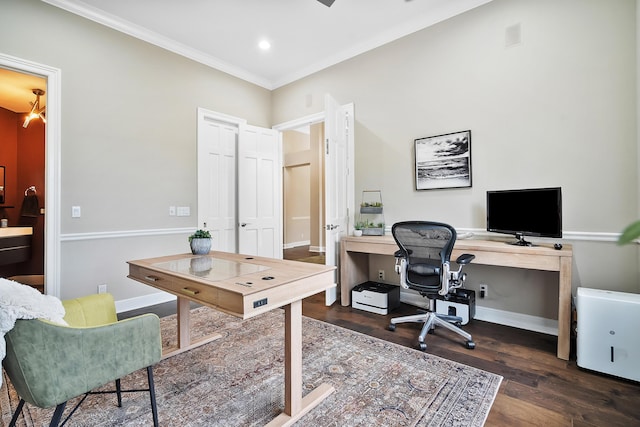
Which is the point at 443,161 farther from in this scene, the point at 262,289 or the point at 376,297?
the point at 262,289

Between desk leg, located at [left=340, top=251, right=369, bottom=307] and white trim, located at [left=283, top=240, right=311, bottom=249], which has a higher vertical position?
desk leg, located at [left=340, top=251, right=369, bottom=307]

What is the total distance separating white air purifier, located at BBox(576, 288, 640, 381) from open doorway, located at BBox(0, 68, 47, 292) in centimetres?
583

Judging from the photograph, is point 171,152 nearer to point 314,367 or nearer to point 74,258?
point 74,258

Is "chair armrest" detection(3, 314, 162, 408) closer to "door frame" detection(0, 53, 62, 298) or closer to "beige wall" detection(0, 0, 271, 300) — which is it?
"door frame" detection(0, 53, 62, 298)

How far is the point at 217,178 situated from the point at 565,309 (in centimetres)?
402

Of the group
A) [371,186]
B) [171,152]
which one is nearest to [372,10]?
[371,186]

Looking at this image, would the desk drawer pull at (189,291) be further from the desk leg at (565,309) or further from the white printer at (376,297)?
the desk leg at (565,309)

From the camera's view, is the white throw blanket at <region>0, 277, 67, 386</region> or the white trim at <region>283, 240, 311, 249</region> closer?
the white throw blanket at <region>0, 277, 67, 386</region>

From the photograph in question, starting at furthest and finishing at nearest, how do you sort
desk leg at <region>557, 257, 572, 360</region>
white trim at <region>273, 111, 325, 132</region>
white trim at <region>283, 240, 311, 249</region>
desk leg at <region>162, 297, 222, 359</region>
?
white trim at <region>283, 240, 311, 249</region> < white trim at <region>273, 111, 325, 132</region> < desk leg at <region>162, 297, 222, 359</region> < desk leg at <region>557, 257, 572, 360</region>

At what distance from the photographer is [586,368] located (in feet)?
6.93

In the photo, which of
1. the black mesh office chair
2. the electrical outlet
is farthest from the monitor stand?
the electrical outlet

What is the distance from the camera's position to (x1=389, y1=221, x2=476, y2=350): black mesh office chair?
8.20ft

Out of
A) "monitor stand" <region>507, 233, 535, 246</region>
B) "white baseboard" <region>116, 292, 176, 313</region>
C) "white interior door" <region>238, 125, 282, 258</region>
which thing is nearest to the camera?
"monitor stand" <region>507, 233, 535, 246</region>

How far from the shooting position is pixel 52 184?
292 cm
